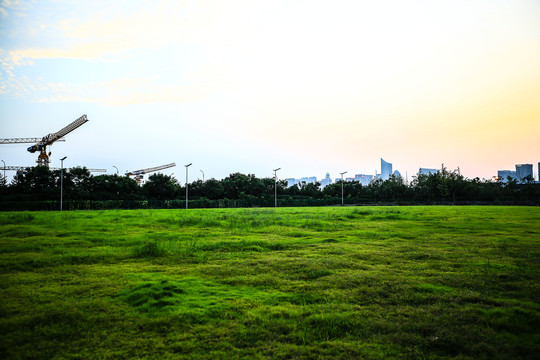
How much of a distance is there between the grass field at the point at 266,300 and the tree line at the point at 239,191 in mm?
43461

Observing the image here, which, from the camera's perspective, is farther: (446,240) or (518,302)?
(446,240)

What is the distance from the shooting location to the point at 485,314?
6.13 metres

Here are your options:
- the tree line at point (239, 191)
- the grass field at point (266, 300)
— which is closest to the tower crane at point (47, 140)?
the tree line at point (239, 191)

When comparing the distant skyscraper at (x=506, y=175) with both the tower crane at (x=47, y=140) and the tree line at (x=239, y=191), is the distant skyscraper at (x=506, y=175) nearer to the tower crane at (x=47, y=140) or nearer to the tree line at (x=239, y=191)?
the tree line at (x=239, y=191)

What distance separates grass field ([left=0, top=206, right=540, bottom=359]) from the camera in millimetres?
4973

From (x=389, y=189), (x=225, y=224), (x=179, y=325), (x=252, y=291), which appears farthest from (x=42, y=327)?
(x=389, y=189)

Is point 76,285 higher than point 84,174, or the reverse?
point 84,174

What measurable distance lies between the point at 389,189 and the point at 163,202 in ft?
172

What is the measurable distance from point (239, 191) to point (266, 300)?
225 ft

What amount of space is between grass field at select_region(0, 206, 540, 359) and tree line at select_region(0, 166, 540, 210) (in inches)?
1711

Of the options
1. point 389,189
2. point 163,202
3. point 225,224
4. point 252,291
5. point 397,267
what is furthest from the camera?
point 389,189

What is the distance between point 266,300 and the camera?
685 cm

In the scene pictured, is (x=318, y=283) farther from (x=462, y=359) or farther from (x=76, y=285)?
(x=76, y=285)

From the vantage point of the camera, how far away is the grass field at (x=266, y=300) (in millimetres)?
4973
